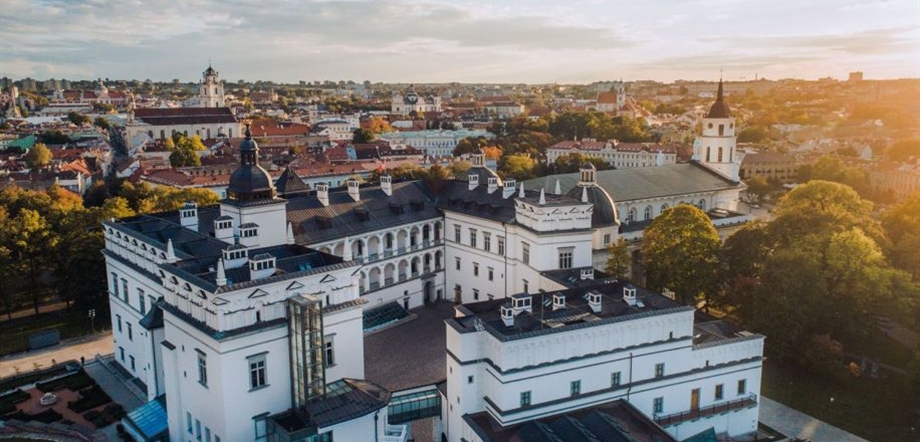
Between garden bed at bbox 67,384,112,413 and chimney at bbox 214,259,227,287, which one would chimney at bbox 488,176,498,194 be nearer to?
chimney at bbox 214,259,227,287

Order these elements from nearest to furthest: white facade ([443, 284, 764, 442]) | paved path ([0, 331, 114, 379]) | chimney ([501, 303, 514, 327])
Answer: white facade ([443, 284, 764, 442]) < chimney ([501, 303, 514, 327]) < paved path ([0, 331, 114, 379])

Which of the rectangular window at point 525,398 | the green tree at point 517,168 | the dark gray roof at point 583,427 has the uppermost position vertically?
the green tree at point 517,168

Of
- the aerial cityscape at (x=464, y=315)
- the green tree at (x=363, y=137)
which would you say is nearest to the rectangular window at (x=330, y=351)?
the aerial cityscape at (x=464, y=315)

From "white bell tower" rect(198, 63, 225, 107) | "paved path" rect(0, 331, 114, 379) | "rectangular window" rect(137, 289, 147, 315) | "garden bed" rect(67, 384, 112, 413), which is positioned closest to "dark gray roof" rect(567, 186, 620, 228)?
"rectangular window" rect(137, 289, 147, 315)

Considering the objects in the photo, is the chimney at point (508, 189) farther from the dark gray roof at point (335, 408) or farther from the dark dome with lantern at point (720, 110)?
the dark dome with lantern at point (720, 110)

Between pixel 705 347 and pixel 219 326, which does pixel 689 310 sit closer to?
pixel 705 347
